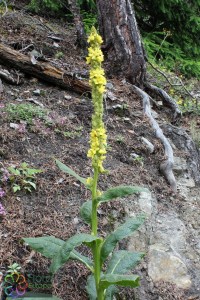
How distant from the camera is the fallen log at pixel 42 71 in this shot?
5945 mm

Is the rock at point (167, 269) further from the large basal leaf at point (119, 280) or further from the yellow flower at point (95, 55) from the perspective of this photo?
the yellow flower at point (95, 55)

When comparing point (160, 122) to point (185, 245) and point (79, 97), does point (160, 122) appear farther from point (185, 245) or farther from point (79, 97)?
point (185, 245)

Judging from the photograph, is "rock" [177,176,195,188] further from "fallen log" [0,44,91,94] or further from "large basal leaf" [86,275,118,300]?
"large basal leaf" [86,275,118,300]

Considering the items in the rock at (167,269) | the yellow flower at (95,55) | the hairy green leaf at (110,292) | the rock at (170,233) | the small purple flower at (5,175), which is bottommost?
the rock at (167,269)

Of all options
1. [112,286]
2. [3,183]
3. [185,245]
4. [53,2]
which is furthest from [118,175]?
[53,2]

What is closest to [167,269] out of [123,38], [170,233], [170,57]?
[170,233]

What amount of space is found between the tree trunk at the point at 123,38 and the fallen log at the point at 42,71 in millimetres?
1187

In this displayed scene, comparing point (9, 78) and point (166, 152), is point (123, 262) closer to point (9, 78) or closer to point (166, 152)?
point (166, 152)

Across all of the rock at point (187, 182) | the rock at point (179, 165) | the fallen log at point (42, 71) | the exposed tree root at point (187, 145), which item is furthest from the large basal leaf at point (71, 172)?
the fallen log at point (42, 71)

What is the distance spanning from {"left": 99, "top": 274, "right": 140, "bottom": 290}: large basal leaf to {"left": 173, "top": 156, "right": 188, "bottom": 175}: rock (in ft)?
9.11

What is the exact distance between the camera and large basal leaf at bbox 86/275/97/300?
2.92 m

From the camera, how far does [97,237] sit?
262 centimetres

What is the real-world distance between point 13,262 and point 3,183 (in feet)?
2.76
